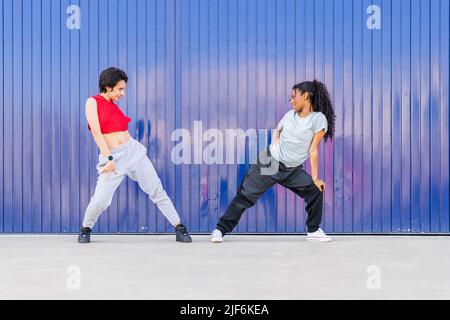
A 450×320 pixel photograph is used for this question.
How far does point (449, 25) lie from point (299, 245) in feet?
8.55

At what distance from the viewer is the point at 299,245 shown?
22.1ft

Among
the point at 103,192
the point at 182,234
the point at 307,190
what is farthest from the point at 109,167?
the point at 307,190

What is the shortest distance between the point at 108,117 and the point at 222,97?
131 centimetres

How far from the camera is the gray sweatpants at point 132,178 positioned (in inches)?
265

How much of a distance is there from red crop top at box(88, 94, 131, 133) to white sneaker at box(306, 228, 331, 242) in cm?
191

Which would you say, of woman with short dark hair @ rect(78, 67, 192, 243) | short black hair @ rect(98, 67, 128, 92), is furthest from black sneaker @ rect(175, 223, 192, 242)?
short black hair @ rect(98, 67, 128, 92)

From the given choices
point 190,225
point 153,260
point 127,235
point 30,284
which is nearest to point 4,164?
point 127,235

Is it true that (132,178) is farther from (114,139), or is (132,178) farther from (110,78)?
(110,78)

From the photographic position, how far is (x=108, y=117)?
6.65 m

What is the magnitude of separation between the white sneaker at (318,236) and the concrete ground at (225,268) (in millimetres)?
85

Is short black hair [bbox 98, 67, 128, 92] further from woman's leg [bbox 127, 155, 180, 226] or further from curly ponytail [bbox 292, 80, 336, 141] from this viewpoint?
curly ponytail [bbox 292, 80, 336, 141]

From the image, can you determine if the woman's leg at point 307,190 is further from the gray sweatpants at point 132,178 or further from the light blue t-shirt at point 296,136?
the gray sweatpants at point 132,178

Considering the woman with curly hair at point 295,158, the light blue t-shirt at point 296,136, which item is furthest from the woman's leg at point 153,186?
the light blue t-shirt at point 296,136

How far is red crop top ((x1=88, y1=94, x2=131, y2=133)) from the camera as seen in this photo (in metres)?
6.63
